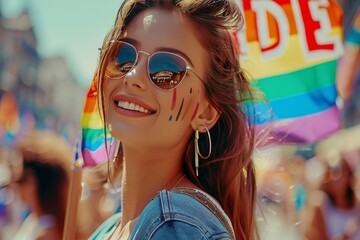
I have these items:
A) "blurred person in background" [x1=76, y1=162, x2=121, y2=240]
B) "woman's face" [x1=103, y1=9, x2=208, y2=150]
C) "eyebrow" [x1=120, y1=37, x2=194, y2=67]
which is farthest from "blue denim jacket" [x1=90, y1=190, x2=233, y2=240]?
"blurred person in background" [x1=76, y1=162, x2=121, y2=240]

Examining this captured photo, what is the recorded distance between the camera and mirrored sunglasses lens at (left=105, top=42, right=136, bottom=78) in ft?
4.16

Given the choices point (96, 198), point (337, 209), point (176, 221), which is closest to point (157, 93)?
point (176, 221)

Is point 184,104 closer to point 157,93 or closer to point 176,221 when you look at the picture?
→ point 157,93

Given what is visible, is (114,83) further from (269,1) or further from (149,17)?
(269,1)

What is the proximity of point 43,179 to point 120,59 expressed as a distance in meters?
1.96

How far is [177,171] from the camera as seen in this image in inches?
51.8

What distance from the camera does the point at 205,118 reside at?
1318mm

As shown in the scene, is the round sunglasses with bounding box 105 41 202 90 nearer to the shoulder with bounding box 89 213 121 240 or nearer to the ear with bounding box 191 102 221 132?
the ear with bounding box 191 102 221 132

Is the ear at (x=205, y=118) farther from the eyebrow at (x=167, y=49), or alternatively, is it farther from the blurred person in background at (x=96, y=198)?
the blurred person in background at (x=96, y=198)

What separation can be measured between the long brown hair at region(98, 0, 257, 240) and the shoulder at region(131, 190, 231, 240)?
10.2 inches

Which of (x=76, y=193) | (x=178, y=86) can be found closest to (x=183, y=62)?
(x=178, y=86)

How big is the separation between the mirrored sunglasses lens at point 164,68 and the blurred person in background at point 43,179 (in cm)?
192

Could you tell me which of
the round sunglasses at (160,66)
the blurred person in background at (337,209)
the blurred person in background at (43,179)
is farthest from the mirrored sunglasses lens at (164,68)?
the blurred person in background at (337,209)

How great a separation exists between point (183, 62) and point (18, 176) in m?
2.18
